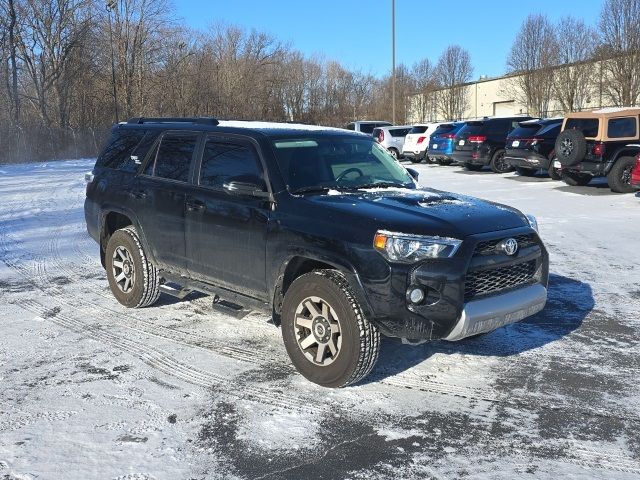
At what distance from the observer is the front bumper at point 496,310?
12.6ft

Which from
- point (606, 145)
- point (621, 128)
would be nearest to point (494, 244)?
point (606, 145)

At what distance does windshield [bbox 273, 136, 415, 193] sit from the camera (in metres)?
4.72

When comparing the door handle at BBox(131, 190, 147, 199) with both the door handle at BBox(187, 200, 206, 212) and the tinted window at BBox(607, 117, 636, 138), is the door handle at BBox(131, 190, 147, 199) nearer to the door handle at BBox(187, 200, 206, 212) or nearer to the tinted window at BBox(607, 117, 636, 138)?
the door handle at BBox(187, 200, 206, 212)

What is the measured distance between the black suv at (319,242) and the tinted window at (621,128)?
414 inches

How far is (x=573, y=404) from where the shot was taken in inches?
156

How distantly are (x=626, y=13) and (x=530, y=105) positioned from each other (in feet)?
49.0

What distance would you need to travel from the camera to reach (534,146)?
669 inches

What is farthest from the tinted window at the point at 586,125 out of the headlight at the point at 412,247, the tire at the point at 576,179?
the headlight at the point at 412,247

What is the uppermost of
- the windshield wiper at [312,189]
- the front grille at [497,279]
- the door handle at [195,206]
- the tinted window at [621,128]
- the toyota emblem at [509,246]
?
the tinted window at [621,128]

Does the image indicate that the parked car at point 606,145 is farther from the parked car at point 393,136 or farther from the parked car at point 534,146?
the parked car at point 393,136

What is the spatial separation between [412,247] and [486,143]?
689 inches

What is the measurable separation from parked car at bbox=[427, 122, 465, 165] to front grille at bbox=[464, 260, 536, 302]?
60.7 ft

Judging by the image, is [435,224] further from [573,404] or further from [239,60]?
[239,60]

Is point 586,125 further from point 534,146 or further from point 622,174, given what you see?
point 534,146
